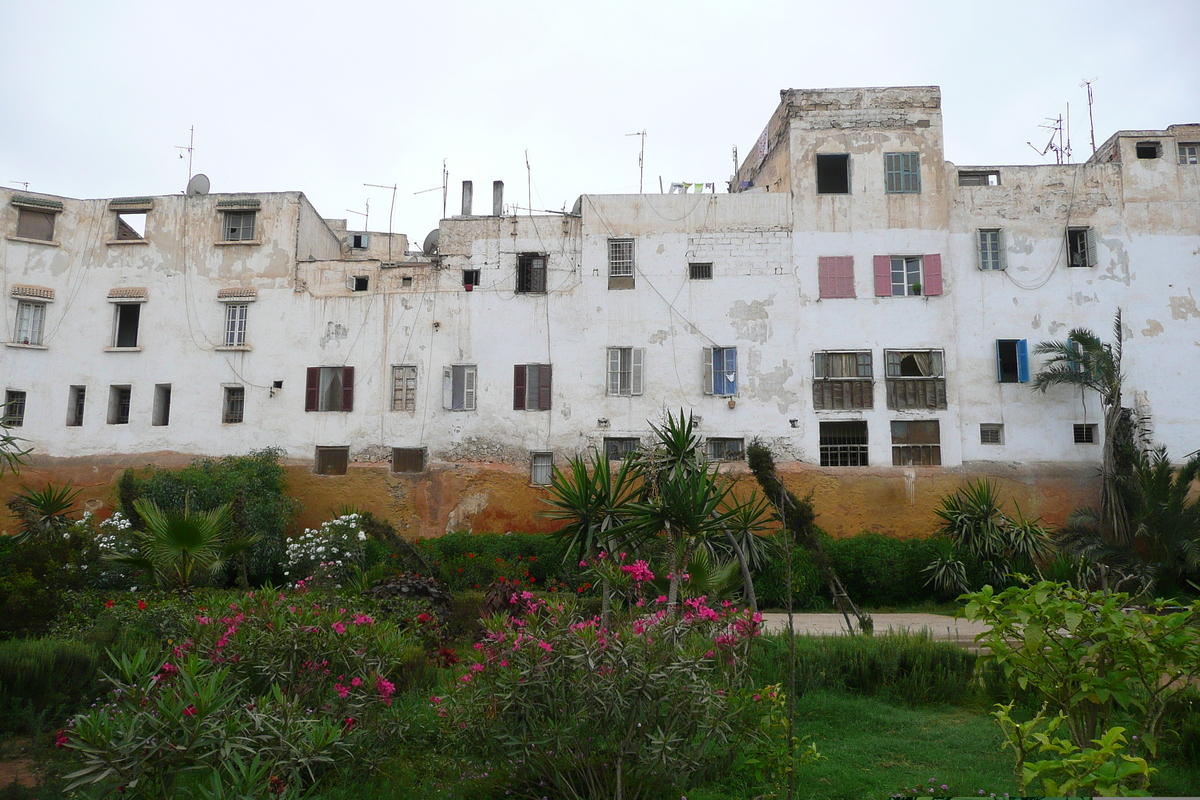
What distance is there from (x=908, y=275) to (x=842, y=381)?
11.4 feet

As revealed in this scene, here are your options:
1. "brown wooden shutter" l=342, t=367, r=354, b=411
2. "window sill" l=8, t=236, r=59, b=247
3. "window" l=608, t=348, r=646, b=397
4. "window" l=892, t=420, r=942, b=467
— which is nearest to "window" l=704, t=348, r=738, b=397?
"window" l=608, t=348, r=646, b=397

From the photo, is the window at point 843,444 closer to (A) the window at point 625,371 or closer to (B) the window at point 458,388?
(A) the window at point 625,371

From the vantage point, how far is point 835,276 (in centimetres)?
2227

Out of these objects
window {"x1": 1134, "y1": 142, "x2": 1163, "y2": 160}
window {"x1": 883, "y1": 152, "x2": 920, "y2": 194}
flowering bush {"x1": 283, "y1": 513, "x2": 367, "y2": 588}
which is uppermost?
window {"x1": 1134, "y1": 142, "x2": 1163, "y2": 160}

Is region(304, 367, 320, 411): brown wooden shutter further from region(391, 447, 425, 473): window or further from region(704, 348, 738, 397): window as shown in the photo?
region(704, 348, 738, 397): window

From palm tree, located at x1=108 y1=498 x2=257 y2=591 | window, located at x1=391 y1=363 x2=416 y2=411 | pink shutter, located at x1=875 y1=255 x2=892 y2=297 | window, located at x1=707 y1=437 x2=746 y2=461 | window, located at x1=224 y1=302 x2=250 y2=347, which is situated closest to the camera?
palm tree, located at x1=108 y1=498 x2=257 y2=591

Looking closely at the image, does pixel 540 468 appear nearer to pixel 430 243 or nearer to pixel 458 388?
pixel 458 388

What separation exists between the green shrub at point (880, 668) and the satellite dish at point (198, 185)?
2352 cm

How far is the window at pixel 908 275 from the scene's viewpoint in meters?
22.0

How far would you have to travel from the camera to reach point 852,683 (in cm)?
1000

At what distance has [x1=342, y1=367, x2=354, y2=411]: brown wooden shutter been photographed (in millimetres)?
22922

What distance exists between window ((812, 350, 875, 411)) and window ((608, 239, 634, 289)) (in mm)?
5391

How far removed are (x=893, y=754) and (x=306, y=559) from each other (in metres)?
14.9

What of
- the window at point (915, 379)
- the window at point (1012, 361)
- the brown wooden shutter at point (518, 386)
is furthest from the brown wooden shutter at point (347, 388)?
the window at point (1012, 361)
